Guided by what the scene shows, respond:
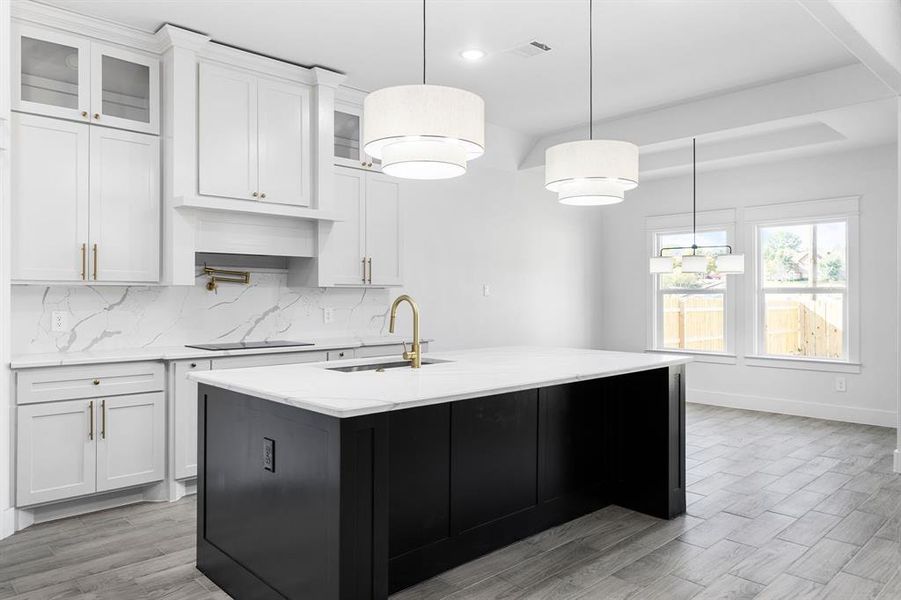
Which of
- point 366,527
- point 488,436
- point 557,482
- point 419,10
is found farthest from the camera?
point 419,10

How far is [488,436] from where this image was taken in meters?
2.88

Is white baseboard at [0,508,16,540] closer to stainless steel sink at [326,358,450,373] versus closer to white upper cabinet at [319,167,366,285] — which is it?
stainless steel sink at [326,358,450,373]

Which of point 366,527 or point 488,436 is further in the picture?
point 488,436

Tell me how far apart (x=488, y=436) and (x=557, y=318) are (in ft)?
14.4

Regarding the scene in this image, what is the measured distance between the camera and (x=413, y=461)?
8.47ft

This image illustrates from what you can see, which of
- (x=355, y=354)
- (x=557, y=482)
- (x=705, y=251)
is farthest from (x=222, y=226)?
(x=705, y=251)

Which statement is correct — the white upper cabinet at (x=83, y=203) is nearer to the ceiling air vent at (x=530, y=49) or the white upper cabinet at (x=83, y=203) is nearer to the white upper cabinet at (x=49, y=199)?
the white upper cabinet at (x=49, y=199)

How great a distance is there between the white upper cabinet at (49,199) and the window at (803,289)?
6.06 m

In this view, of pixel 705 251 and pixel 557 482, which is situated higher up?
pixel 705 251

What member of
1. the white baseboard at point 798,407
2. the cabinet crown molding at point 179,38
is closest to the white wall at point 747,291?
the white baseboard at point 798,407

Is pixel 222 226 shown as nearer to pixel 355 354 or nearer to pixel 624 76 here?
pixel 355 354

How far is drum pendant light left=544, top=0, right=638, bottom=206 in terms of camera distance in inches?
112

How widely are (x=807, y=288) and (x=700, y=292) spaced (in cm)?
108

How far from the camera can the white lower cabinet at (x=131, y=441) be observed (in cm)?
344
